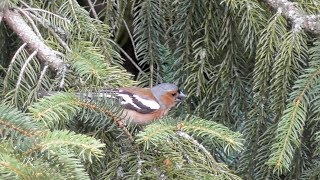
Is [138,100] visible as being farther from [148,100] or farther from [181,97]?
[181,97]

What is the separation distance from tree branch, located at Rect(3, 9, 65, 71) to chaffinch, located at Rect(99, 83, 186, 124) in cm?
28

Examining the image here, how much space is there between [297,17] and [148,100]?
81 centimetres

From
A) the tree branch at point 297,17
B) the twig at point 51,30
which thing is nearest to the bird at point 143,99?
the twig at point 51,30

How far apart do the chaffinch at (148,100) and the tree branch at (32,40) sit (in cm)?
28

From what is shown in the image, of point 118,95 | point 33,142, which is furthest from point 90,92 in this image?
point 33,142

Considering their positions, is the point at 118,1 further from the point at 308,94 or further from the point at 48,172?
the point at 48,172

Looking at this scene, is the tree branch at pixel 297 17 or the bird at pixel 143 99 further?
the tree branch at pixel 297 17

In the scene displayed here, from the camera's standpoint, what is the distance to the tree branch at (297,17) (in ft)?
8.18

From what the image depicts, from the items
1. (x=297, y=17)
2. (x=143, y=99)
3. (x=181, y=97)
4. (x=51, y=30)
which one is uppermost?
(x=297, y=17)

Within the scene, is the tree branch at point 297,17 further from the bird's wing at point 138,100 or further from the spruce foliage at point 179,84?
the bird's wing at point 138,100

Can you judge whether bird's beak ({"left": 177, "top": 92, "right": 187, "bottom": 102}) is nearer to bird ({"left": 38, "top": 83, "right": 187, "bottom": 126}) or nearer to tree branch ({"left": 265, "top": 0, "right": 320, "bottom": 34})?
bird ({"left": 38, "top": 83, "right": 187, "bottom": 126})

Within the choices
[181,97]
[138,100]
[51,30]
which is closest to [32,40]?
[51,30]

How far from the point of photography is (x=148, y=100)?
2.96m

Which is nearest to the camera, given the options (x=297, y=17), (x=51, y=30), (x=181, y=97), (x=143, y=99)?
(x=297, y=17)
